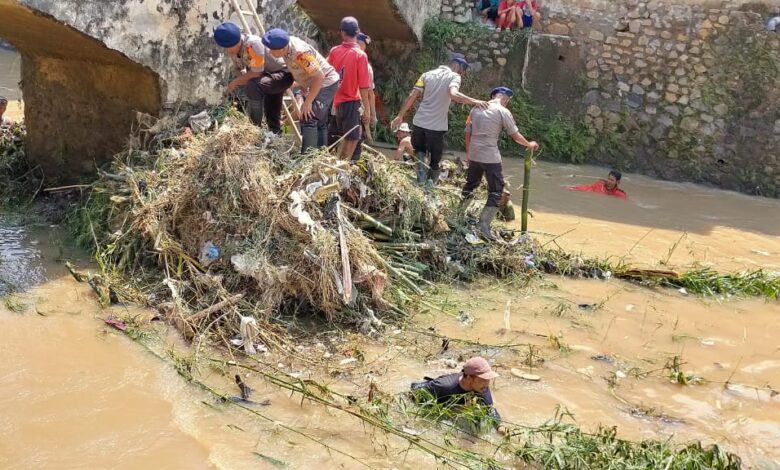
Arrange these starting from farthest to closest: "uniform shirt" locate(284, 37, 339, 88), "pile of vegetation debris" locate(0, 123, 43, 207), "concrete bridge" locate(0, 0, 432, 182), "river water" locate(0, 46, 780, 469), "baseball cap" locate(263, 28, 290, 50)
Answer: "pile of vegetation debris" locate(0, 123, 43, 207) → "concrete bridge" locate(0, 0, 432, 182) → "uniform shirt" locate(284, 37, 339, 88) → "baseball cap" locate(263, 28, 290, 50) → "river water" locate(0, 46, 780, 469)

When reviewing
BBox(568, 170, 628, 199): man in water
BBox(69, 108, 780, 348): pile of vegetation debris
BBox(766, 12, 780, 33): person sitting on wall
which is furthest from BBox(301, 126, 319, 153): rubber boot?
BBox(766, 12, 780, 33): person sitting on wall

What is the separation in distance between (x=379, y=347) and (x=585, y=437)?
1674 mm

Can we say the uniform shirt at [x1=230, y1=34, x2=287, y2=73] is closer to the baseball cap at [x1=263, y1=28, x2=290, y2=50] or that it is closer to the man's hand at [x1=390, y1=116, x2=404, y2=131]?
the baseball cap at [x1=263, y1=28, x2=290, y2=50]

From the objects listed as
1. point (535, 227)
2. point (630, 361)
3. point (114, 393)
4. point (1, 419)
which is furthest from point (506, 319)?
point (1, 419)

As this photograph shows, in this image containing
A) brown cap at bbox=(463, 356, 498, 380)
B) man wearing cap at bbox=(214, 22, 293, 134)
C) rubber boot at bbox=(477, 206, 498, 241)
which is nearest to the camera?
brown cap at bbox=(463, 356, 498, 380)

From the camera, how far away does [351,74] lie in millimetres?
7117

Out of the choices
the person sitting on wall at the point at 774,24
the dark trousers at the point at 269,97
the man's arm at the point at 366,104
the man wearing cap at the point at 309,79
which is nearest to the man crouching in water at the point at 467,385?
the man wearing cap at the point at 309,79

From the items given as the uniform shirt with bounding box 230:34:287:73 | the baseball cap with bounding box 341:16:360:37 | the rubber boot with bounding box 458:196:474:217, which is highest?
the baseball cap with bounding box 341:16:360:37

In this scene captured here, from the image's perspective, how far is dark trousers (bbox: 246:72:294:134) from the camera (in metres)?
6.70

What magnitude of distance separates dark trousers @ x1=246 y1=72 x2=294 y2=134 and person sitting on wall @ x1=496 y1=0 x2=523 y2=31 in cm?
620

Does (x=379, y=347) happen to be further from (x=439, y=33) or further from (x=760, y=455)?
(x=439, y=33)

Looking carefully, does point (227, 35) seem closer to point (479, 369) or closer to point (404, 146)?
point (404, 146)

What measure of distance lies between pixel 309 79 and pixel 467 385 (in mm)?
3022

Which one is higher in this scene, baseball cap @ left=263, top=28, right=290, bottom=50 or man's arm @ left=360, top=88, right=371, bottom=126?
baseball cap @ left=263, top=28, right=290, bottom=50
